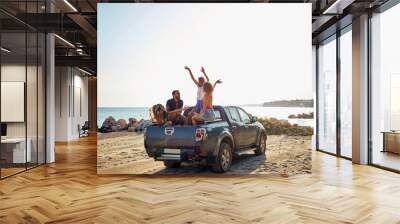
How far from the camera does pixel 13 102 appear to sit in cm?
692

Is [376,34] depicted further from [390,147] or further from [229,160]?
[229,160]

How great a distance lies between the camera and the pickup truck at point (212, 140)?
645 cm

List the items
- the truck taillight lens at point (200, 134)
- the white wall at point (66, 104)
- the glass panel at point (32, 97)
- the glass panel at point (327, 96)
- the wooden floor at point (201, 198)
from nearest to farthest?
the wooden floor at point (201, 198)
the truck taillight lens at point (200, 134)
the glass panel at point (32, 97)
the glass panel at point (327, 96)
the white wall at point (66, 104)

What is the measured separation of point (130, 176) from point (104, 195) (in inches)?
59.7

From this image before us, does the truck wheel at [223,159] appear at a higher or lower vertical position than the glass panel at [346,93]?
lower

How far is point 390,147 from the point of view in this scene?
742cm

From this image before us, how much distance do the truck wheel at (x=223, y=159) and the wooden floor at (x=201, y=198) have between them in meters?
0.19

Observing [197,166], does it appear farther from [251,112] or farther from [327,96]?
[327,96]

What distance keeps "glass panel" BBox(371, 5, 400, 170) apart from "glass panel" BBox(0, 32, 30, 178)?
6.88 m

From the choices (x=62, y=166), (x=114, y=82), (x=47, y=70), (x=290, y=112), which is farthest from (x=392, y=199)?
(x=47, y=70)

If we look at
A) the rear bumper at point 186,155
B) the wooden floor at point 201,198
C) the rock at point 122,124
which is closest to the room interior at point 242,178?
the wooden floor at point 201,198

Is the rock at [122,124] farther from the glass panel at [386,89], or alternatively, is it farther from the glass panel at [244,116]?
the glass panel at [386,89]

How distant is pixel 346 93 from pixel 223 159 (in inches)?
164

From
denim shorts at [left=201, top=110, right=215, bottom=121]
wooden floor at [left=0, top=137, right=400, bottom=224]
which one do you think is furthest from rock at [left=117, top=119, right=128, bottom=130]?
denim shorts at [left=201, top=110, right=215, bottom=121]
